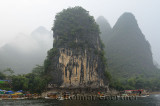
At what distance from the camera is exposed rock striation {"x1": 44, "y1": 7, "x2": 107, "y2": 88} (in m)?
42.7

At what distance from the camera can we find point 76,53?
43.8 metres

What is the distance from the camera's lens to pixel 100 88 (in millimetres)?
43969

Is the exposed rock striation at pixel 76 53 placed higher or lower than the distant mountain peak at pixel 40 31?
lower

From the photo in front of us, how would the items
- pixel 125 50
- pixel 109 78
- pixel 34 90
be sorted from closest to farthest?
pixel 34 90
pixel 109 78
pixel 125 50

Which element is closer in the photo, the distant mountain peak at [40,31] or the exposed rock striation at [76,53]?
the exposed rock striation at [76,53]

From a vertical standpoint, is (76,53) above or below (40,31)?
below

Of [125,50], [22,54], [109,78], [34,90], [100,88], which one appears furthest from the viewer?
[125,50]

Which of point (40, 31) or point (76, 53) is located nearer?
point (76, 53)

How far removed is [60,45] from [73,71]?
744 centimetres

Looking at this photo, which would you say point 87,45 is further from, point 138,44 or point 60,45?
point 138,44

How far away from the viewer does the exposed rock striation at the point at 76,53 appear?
1679 inches

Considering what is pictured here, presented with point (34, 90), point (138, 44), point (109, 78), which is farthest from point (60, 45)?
point (138, 44)

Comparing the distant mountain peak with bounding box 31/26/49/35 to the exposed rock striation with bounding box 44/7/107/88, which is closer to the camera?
the exposed rock striation with bounding box 44/7/107/88

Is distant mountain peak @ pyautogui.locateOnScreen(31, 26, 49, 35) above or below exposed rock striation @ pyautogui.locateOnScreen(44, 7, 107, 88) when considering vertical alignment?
above
